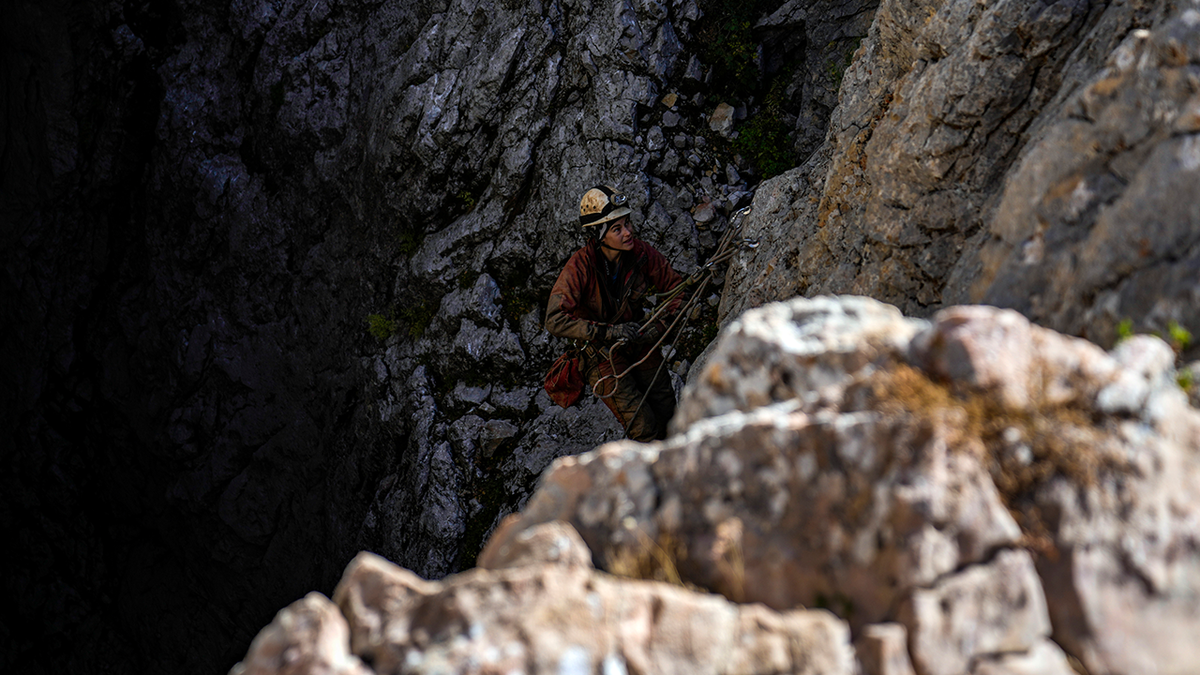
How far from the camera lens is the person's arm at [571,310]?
742 centimetres

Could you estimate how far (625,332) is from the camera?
7.45 metres

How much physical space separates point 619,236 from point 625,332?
94 cm

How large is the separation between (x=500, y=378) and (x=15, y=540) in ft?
36.5

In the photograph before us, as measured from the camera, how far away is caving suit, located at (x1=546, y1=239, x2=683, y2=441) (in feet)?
24.6

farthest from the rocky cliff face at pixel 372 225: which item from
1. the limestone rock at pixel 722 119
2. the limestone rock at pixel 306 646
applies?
the limestone rock at pixel 306 646

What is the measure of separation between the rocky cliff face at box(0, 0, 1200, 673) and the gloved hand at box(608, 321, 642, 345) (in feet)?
4.13

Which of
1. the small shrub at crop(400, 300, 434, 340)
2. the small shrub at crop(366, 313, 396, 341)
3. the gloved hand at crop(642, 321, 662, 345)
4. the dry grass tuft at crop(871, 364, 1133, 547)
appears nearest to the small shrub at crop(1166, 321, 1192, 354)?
the dry grass tuft at crop(871, 364, 1133, 547)

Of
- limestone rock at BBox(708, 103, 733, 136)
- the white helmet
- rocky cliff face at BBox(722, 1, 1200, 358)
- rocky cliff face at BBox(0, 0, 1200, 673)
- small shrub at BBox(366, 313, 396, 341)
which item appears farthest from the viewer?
small shrub at BBox(366, 313, 396, 341)

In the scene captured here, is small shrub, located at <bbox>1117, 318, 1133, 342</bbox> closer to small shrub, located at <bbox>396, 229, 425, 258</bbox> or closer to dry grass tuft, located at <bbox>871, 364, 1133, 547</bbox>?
dry grass tuft, located at <bbox>871, 364, 1133, 547</bbox>

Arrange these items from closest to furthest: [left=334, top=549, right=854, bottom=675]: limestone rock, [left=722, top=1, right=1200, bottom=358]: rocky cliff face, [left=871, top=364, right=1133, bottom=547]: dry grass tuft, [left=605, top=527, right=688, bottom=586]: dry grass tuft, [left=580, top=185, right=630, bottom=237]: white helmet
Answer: [left=334, top=549, right=854, bottom=675]: limestone rock → [left=871, top=364, right=1133, bottom=547]: dry grass tuft → [left=605, top=527, right=688, bottom=586]: dry grass tuft → [left=722, top=1, right=1200, bottom=358]: rocky cliff face → [left=580, top=185, right=630, bottom=237]: white helmet

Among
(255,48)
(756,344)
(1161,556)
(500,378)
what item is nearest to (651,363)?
(500,378)

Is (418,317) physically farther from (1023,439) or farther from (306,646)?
(1023,439)

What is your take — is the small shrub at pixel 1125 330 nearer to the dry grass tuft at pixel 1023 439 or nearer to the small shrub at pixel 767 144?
the dry grass tuft at pixel 1023 439

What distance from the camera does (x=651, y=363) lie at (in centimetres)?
812
